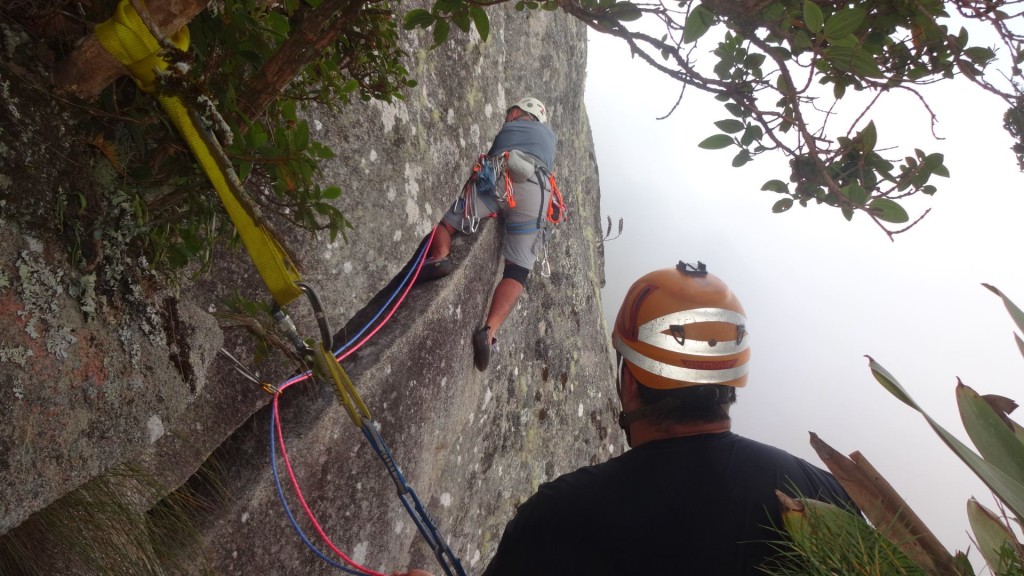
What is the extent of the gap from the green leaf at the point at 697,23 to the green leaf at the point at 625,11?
19cm

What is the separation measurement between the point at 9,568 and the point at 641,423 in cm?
234

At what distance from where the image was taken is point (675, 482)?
6.88ft

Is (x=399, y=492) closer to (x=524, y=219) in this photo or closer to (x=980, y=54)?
(x=980, y=54)

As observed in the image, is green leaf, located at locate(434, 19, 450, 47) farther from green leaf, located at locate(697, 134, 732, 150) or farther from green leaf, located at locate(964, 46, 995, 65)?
green leaf, located at locate(964, 46, 995, 65)

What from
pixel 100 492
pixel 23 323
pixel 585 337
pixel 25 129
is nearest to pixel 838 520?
pixel 23 323

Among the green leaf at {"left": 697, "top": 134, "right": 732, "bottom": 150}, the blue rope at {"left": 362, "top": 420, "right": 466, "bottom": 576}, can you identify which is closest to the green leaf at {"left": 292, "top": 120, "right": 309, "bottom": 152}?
the blue rope at {"left": 362, "top": 420, "right": 466, "bottom": 576}

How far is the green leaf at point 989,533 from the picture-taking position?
83 cm

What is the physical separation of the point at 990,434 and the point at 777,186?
1.26 metres

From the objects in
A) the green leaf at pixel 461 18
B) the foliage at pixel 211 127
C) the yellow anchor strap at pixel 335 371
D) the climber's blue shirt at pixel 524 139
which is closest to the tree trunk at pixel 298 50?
the foliage at pixel 211 127

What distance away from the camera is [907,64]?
166cm

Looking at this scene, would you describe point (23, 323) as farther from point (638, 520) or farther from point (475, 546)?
point (475, 546)

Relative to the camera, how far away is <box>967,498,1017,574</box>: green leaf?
2.73 ft

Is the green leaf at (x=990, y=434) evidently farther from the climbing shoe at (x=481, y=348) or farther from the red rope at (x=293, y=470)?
the climbing shoe at (x=481, y=348)

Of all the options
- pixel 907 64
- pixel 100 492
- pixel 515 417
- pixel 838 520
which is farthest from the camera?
pixel 515 417
